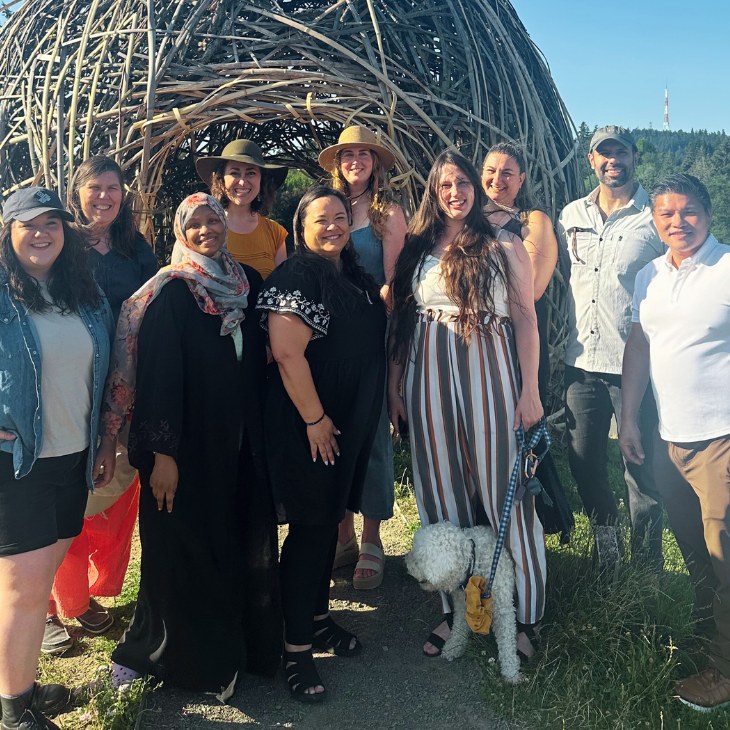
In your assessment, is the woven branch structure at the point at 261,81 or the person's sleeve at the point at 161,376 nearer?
the person's sleeve at the point at 161,376

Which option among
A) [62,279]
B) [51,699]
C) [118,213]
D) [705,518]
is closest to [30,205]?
[62,279]

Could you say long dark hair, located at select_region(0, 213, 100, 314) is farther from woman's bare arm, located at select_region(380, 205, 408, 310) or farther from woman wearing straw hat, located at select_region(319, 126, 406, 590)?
woman's bare arm, located at select_region(380, 205, 408, 310)

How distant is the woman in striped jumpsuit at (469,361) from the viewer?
2186 mm

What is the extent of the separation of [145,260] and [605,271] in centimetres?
203

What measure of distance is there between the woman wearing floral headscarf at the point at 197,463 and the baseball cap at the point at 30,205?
0.37 meters

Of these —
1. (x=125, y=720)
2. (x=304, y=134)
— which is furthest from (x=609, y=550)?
(x=304, y=134)

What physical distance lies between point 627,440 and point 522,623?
84 cm

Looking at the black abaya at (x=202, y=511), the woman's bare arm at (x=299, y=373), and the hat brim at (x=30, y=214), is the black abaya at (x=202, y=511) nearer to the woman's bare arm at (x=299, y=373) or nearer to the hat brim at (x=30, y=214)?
the woman's bare arm at (x=299, y=373)

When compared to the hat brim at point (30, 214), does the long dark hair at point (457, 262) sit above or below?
below

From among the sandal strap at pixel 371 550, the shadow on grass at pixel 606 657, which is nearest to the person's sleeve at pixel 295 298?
the sandal strap at pixel 371 550

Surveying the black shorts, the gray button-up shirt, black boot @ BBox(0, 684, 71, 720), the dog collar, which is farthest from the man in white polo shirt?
black boot @ BBox(0, 684, 71, 720)

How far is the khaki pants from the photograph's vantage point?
2.01m

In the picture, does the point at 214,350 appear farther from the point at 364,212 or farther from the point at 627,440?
the point at 627,440

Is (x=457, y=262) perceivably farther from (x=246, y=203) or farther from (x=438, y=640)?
(x=438, y=640)
